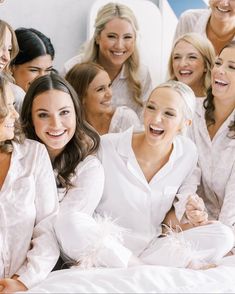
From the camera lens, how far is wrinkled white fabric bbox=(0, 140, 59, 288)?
1676 mm

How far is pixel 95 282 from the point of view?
1494mm

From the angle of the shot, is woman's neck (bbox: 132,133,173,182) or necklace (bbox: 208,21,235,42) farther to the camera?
necklace (bbox: 208,21,235,42)

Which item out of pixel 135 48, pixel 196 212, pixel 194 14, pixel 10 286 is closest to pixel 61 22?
pixel 135 48

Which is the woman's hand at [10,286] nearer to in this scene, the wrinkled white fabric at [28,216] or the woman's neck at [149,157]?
the wrinkled white fabric at [28,216]

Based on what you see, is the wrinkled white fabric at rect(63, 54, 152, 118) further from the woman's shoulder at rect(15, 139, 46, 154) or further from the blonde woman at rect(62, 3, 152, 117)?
the woman's shoulder at rect(15, 139, 46, 154)

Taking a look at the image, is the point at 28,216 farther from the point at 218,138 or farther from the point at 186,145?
the point at 218,138

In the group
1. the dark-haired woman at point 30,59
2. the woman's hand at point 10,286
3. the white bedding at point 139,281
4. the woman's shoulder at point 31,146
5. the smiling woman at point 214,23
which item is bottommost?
the woman's hand at point 10,286

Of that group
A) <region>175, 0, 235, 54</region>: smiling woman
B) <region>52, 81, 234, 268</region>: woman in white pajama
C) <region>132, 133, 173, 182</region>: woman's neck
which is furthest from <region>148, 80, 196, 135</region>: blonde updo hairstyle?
<region>175, 0, 235, 54</region>: smiling woman

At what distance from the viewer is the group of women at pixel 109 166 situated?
1705 millimetres

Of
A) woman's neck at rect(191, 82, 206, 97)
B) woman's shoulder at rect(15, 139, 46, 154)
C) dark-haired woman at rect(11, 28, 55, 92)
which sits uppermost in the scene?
dark-haired woman at rect(11, 28, 55, 92)

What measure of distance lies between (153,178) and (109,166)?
0.49ft

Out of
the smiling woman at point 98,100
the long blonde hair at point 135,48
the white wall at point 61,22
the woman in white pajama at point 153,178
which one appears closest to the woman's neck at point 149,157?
the woman in white pajama at point 153,178

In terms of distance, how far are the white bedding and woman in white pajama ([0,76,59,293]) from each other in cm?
8

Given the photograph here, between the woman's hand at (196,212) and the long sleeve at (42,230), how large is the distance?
1.38 ft
